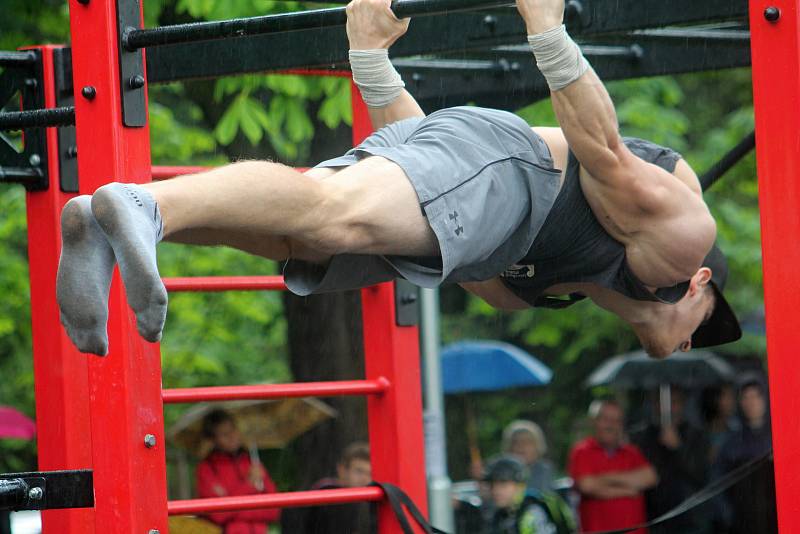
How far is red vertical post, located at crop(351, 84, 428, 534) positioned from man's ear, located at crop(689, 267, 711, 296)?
3.56 ft

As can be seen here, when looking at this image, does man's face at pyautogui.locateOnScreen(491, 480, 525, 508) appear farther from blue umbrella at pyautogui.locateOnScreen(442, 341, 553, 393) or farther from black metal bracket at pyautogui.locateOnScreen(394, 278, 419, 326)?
blue umbrella at pyautogui.locateOnScreen(442, 341, 553, 393)

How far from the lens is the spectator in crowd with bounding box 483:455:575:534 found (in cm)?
662

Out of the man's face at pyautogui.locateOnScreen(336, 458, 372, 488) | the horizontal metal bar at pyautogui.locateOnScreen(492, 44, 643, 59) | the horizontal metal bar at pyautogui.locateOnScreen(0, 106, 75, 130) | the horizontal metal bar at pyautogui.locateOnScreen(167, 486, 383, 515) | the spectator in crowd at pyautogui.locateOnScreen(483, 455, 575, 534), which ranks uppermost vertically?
the horizontal metal bar at pyautogui.locateOnScreen(492, 44, 643, 59)

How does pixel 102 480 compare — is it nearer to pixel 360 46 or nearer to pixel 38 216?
pixel 360 46

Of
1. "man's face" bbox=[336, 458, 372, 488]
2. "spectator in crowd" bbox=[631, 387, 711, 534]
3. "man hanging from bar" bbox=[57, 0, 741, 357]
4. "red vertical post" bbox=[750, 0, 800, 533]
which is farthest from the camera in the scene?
"spectator in crowd" bbox=[631, 387, 711, 534]

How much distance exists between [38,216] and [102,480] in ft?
4.90

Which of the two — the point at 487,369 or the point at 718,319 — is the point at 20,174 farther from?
the point at 487,369

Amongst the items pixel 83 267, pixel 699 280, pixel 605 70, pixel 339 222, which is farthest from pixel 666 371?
pixel 83 267

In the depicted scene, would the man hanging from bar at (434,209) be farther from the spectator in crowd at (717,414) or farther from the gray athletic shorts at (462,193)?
the spectator in crowd at (717,414)

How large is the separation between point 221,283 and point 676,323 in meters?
1.43

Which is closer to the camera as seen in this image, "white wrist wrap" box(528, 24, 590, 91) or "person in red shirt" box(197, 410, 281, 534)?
"white wrist wrap" box(528, 24, 590, 91)

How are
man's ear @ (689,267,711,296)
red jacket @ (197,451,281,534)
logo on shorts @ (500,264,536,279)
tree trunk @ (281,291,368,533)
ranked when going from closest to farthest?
1. logo on shorts @ (500,264,536,279)
2. man's ear @ (689,267,711,296)
3. red jacket @ (197,451,281,534)
4. tree trunk @ (281,291,368,533)

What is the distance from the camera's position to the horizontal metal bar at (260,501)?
3.76 m

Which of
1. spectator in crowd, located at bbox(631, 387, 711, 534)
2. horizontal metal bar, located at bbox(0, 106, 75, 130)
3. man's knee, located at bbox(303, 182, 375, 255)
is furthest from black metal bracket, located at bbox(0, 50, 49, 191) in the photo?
spectator in crowd, located at bbox(631, 387, 711, 534)
